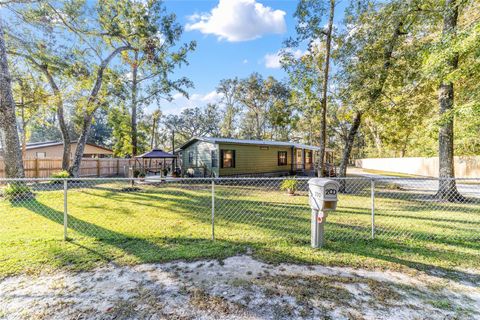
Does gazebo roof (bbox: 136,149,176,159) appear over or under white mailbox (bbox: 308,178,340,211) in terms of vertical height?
over

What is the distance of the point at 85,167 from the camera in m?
17.1

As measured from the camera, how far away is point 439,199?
8.25 meters

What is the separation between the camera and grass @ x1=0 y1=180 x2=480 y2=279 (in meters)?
3.43

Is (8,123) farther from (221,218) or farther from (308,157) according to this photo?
(308,157)

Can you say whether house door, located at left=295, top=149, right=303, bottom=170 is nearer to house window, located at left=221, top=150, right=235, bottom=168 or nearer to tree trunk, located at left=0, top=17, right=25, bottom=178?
house window, located at left=221, top=150, right=235, bottom=168

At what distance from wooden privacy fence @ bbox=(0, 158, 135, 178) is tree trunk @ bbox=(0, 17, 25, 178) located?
690cm

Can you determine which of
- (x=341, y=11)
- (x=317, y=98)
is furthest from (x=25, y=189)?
(x=341, y=11)

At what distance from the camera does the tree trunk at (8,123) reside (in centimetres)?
755

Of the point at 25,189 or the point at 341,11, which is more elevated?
the point at 341,11

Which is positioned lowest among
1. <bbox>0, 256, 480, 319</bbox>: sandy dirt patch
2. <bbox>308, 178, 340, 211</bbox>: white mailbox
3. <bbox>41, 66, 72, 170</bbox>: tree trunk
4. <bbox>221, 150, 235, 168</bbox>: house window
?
<bbox>0, 256, 480, 319</bbox>: sandy dirt patch

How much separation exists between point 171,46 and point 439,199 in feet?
54.7

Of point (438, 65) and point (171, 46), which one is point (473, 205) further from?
point (171, 46)

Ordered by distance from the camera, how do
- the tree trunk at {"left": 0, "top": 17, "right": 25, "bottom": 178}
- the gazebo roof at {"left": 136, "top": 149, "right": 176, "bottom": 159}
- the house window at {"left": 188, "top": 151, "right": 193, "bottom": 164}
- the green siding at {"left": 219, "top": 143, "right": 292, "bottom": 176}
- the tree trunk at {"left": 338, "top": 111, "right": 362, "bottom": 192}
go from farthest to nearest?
the house window at {"left": 188, "top": 151, "right": 193, "bottom": 164} → the green siding at {"left": 219, "top": 143, "right": 292, "bottom": 176} → the gazebo roof at {"left": 136, "top": 149, "right": 176, "bottom": 159} → the tree trunk at {"left": 338, "top": 111, "right": 362, "bottom": 192} → the tree trunk at {"left": 0, "top": 17, "right": 25, "bottom": 178}

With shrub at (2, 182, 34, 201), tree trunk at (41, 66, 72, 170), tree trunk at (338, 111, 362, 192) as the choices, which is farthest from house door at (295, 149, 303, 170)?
shrub at (2, 182, 34, 201)
